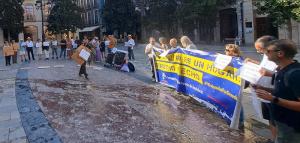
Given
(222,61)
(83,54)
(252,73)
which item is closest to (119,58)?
(83,54)

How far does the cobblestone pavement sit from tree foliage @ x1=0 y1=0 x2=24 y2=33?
43.1m

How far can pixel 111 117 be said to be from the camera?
838 centimetres

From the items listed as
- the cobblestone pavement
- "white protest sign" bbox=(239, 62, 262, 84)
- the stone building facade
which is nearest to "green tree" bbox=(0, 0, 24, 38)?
the stone building facade

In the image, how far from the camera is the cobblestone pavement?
696 cm

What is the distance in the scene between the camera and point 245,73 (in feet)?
17.0

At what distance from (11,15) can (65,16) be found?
659cm

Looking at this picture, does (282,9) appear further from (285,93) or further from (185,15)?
(285,93)

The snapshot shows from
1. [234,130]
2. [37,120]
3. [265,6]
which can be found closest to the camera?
[234,130]

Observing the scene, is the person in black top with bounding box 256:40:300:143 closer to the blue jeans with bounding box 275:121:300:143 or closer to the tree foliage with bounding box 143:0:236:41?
the blue jeans with bounding box 275:121:300:143

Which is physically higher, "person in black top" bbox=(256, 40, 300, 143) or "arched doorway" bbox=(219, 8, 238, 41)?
"arched doorway" bbox=(219, 8, 238, 41)

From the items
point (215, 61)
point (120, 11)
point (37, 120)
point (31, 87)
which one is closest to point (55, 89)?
→ point (31, 87)

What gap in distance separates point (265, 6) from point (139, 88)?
16.2 meters

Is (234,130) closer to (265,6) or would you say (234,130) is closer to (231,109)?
(231,109)

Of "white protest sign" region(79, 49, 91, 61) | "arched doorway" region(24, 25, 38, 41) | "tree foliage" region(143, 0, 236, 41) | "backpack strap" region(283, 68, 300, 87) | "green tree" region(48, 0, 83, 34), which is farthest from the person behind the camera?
"arched doorway" region(24, 25, 38, 41)
